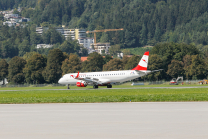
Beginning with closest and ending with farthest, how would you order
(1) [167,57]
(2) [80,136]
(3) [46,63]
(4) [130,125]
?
(2) [80,136] → (4) [130,125] → (1) [167,57] → (3) [46,63]

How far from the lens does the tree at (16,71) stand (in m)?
144

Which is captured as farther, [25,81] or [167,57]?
[25,81]

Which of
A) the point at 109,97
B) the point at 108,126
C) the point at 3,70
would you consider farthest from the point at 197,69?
the point at 108,126

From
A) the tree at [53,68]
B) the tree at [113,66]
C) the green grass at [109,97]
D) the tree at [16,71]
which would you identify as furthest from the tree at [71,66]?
the green grass at [109,97]

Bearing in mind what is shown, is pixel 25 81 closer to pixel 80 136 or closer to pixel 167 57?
pixel 167 57

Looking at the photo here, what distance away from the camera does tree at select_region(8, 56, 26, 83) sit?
144475 millimetres

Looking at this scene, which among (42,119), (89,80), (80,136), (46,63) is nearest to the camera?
(80,136)

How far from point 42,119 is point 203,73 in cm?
11297

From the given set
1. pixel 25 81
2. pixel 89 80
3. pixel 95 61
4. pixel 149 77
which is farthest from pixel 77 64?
pixel 89 80

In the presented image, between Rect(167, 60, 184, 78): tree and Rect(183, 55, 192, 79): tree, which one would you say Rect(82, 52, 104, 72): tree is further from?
Rect(183, 55, 192, 79): tree

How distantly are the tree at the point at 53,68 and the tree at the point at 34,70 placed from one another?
9.77 ft

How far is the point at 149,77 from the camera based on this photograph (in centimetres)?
12750

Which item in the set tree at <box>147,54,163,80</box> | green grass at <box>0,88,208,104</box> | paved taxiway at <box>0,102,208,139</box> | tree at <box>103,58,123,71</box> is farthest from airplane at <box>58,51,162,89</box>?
tree at <box>103,58,123,71</box>

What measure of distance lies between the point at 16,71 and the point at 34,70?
852cm
